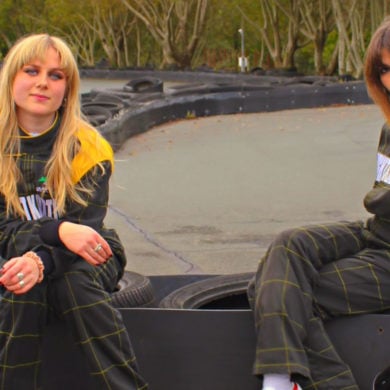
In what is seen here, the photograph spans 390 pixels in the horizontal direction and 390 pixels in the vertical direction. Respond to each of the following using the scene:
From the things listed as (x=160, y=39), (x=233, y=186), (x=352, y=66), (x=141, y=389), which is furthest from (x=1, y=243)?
(x=160, y=39)

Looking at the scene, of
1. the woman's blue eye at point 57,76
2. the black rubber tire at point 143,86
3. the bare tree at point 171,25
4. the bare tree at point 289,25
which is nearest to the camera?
the woman's blue eye at point 57,76

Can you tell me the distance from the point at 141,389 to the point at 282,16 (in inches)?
1401

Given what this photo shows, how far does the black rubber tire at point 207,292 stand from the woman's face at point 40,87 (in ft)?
2.94

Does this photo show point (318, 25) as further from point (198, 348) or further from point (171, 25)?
point (198, 348)

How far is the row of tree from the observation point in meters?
27.9

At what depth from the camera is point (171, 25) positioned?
1374 inches

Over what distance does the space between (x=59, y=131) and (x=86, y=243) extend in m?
0.53

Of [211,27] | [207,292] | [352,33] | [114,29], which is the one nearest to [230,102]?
[352,33]

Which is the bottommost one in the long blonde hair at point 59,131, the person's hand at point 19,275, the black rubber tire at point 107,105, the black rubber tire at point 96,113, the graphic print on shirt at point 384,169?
the black rubber tire at point 107,105

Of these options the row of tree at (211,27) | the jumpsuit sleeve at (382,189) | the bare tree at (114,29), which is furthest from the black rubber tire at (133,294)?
the bare tree at (114,29)

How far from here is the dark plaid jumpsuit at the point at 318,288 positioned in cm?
256

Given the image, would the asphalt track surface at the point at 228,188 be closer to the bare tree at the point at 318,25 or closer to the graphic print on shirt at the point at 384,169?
the graphic print on shirt at the point at 384,169

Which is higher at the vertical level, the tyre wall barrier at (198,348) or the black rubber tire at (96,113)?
the tyre wall barrier at (198,348)

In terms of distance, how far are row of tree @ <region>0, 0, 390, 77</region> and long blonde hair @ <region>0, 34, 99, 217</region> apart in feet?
72.6
